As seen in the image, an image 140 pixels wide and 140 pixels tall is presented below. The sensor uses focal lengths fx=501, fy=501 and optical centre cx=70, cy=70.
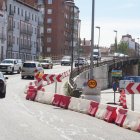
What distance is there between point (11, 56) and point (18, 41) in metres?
6.93

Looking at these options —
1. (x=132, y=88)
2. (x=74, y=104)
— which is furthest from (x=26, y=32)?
(x=132, y=88)

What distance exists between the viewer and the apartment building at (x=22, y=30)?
331 feet

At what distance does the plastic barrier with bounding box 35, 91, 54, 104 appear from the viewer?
78.5ft

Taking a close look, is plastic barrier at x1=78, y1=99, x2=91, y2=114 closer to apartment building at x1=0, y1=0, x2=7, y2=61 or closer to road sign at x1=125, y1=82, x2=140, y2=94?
road sign at x1=125, y1=82, x2=140, y2=94

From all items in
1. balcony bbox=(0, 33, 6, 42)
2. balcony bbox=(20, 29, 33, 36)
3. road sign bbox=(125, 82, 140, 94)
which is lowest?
road sign bbox=(125, 82, 140, 94)

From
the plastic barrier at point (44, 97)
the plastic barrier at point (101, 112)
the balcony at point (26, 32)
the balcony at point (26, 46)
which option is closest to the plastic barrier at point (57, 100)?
the plastic barrier at point (44, 97)

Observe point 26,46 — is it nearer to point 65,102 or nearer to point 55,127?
point 65,102

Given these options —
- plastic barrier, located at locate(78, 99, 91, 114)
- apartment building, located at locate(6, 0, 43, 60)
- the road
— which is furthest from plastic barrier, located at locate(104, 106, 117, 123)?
apartment building, located at locate(6, 0, 43, 60)

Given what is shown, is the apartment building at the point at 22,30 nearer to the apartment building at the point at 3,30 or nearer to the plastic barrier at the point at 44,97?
the apartment building at the point at 3,30

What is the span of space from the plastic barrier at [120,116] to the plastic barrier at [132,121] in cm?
24

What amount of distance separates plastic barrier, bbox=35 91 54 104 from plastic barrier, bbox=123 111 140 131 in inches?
350

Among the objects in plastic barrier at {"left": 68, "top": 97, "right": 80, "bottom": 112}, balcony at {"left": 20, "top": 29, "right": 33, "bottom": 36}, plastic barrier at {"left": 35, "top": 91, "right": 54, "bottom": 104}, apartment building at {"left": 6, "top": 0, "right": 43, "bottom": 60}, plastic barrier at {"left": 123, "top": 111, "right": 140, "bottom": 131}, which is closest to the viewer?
plastic barrier at {"left": 123, "top": 111, "right": 140, "bottom": 131}

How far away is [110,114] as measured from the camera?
16.8 metres

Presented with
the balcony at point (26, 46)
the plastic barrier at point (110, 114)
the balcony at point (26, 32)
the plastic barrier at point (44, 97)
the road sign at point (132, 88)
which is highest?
the balcony at point (26, 32)
